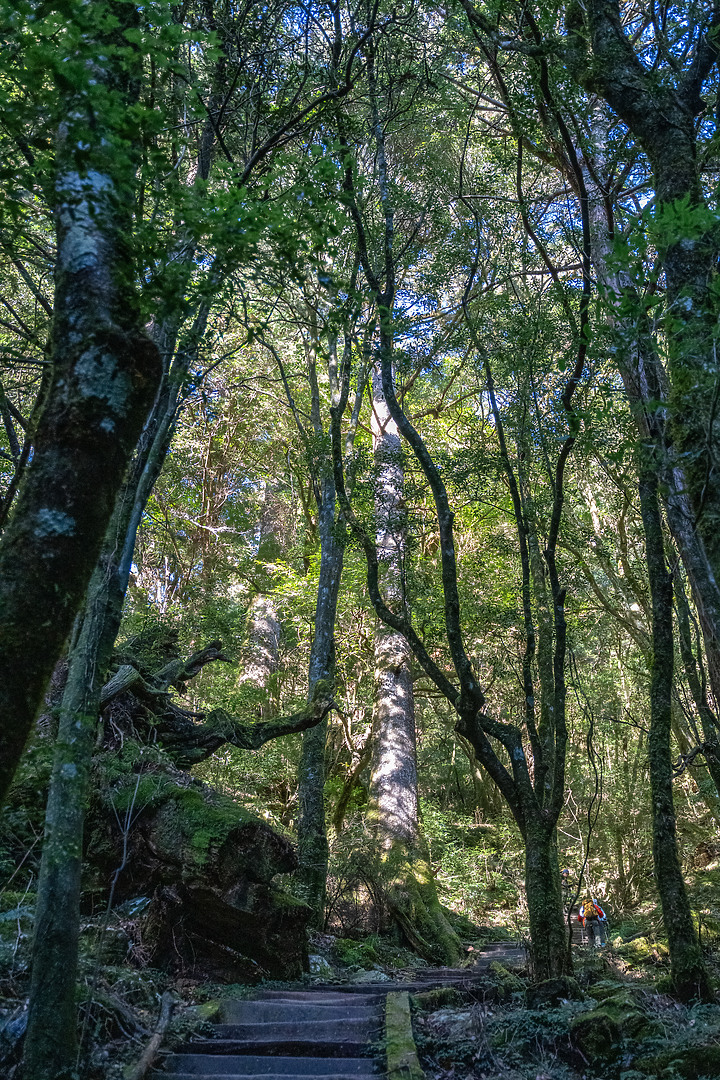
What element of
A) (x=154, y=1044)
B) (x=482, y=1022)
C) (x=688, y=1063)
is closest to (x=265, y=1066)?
(x=154, y=1044)

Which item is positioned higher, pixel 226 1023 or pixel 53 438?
pixel 53 438

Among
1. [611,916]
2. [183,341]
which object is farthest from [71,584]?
[611,916]

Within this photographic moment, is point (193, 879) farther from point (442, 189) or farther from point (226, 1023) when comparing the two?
point (442, 189)

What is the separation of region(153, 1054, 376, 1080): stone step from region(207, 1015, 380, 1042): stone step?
1.12ft

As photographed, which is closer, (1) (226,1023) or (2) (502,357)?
(1) (226,1023)

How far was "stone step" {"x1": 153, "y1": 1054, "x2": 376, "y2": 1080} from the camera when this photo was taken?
14.6 ft

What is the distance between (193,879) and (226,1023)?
3.73ft

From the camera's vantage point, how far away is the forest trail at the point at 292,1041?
177 inches

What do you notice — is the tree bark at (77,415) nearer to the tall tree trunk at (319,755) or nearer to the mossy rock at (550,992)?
the mossy rock at (550,992)

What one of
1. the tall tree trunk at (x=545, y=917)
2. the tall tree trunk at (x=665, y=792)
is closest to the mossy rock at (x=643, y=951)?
the tall tree trunk at (x=665, y=792)

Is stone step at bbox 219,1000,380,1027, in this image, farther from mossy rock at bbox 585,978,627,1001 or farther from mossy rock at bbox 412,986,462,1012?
mossy rock at bbox 585,978,627,1001

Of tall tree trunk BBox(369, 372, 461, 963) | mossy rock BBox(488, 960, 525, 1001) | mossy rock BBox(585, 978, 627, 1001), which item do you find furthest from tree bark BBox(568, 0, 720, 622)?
tall tree trunk BBox(369, 372, 461, 963)

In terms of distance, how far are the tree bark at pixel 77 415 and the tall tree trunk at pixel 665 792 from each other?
4.30 m

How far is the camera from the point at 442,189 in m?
9.70
